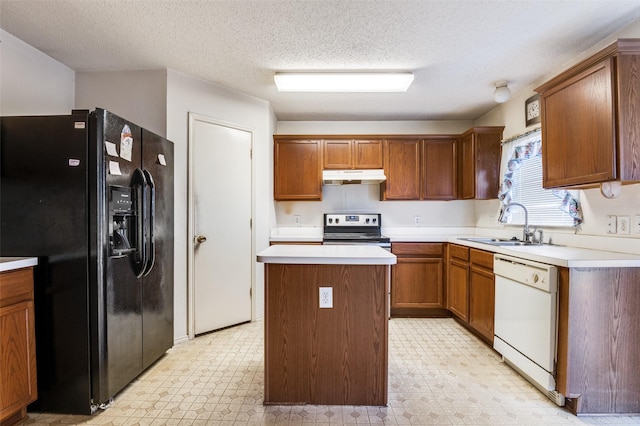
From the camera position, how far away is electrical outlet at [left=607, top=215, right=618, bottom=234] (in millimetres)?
2078

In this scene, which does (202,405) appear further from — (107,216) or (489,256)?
(489,256)

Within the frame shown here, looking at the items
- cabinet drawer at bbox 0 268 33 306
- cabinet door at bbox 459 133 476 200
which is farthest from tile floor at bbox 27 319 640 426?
cabinet door at bbox 459 133 476 200

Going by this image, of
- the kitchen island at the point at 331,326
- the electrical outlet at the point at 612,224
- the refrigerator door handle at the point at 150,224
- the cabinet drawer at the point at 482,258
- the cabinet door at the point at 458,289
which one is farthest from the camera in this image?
the cabinet door at the point at 458,289

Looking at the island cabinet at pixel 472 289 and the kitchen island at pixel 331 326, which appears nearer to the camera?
the kitchen island at pixel 331 326

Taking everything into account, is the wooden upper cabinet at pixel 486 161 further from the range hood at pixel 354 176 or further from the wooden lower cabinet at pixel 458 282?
the range hood at pixel 354 176

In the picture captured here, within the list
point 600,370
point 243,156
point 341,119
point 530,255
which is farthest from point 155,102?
point 600,370

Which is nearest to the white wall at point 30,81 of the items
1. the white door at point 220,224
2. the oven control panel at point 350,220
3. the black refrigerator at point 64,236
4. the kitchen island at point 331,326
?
the black refrigerator at point 64,236

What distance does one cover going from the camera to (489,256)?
262 centimetres

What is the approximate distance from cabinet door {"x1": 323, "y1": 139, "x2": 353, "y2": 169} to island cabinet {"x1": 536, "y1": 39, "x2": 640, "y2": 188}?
6.87ft

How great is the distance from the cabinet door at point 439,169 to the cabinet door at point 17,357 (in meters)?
3.70

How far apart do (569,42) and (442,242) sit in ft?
6.78

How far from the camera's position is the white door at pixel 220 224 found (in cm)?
291

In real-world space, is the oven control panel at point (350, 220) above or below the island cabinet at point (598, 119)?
below

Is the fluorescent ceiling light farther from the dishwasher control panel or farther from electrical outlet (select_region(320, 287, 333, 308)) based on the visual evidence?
electrical outlet (select_region(320, 287, 333, 308))
